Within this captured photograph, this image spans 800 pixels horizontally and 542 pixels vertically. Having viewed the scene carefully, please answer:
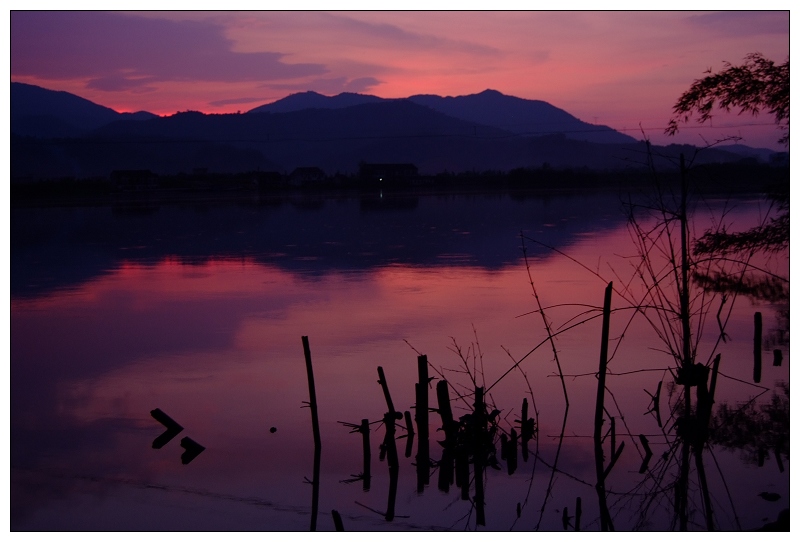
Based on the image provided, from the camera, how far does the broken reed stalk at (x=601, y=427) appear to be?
7.25 meters

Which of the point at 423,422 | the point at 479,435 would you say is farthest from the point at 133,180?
the point at 479,435

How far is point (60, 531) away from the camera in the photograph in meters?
7.29

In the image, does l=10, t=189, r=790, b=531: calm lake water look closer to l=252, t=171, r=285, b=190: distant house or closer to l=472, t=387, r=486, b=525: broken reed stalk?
l=472, t=387, r=486, b=525: broken reed stalk

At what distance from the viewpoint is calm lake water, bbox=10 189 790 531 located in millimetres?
7484

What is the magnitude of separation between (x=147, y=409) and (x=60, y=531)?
3052mm

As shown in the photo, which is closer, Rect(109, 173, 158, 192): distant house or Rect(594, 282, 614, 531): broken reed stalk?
Rect(594, 282, 614, 531): broken reed stalk

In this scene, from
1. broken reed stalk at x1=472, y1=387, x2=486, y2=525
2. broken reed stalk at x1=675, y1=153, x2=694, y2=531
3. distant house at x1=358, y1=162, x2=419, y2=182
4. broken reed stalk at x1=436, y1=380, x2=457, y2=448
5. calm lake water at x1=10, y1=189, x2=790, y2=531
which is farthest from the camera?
distant house at x1=358, y1=162, x2=419, y2=182

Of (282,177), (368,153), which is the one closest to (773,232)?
(282,177)

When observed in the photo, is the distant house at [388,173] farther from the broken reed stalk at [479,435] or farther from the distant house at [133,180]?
the broken reed stalk at [479,435]

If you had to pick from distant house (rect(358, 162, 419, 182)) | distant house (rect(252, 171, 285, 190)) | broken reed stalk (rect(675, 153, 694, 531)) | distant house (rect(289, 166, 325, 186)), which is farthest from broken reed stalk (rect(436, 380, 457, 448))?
distant house (rect(289, 166, 325, 186))

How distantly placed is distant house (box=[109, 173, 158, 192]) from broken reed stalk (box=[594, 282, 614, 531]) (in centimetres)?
8177

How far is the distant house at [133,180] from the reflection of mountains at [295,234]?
3150cm

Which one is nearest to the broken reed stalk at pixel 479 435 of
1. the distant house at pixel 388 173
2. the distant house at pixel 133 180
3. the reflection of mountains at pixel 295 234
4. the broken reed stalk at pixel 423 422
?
the broken reed stalk at pixel 423 422

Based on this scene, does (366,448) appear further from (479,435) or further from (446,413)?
(479,435)
